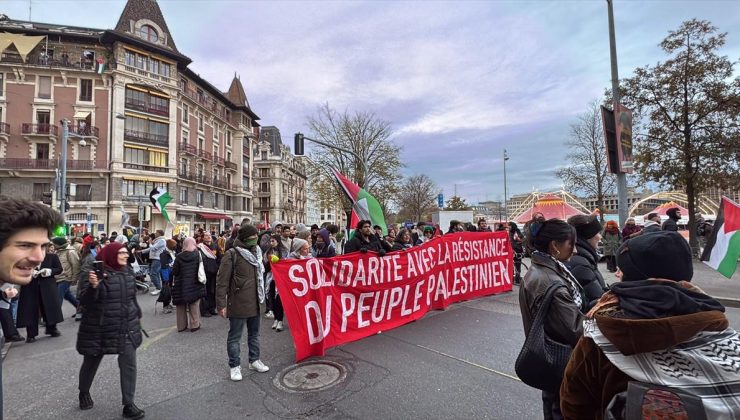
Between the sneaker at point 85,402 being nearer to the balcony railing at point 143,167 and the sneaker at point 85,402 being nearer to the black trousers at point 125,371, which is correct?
the black trousers at point 125,371

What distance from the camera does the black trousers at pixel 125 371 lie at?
3541 mm

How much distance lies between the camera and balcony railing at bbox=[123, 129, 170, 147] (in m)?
38.8

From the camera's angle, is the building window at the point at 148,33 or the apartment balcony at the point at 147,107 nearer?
the apartment balcony at the point at 147,107

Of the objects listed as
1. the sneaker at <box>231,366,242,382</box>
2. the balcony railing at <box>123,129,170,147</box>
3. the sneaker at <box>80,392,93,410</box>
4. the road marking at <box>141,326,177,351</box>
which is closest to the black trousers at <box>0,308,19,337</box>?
the road marking at <box>141,326,177,351</box>

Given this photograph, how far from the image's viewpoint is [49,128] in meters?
36.7

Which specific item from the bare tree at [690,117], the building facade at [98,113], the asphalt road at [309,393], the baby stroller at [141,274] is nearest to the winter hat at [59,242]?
the asphalt road at [309,393]

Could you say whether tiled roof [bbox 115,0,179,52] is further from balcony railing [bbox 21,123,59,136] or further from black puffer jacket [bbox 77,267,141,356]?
black puffer jacket [bbox 77,267,141,356]

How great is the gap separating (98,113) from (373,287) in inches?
1778

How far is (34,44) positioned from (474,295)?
4848cm

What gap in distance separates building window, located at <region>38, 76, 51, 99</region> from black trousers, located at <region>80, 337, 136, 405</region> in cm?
4788

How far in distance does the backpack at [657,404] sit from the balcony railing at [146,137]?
155 ft

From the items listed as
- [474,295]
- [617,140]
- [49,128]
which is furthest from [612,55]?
[49,128]

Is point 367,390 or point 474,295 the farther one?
point 474,295

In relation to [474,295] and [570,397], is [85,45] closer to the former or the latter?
[474,295]
